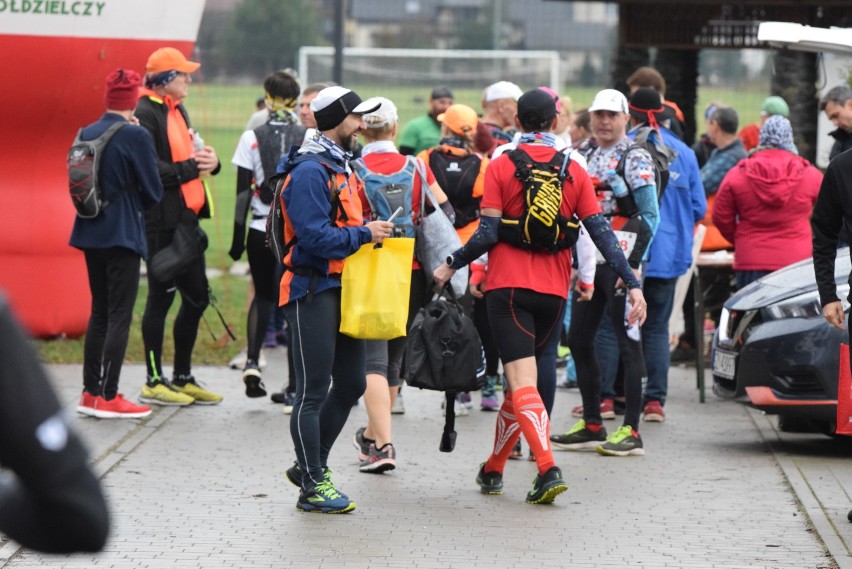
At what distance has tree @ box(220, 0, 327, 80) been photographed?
33938 millimetres

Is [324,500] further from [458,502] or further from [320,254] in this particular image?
[320,254]

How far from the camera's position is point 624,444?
319 inches

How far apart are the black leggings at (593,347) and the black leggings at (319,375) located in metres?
1.67

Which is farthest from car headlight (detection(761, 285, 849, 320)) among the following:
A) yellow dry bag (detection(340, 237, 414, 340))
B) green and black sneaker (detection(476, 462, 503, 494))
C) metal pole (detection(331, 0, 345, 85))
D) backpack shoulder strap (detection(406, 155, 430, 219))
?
metal pole (detection(331, 0, 345, 85))

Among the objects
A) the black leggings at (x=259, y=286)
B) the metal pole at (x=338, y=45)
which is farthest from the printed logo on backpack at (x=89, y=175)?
the metal pole at (x=338, y=45)

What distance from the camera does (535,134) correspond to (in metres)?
6.79

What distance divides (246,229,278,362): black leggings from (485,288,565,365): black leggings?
2524mm

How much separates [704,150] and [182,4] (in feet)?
14.7

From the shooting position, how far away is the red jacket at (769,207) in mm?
9453

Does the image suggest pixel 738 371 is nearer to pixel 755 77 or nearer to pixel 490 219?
pixel 490 219

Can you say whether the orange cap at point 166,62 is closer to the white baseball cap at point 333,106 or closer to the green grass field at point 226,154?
the green grass field at point 226,154

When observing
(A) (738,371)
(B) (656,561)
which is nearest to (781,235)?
(A) (738,371)

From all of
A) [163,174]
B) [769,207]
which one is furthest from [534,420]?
[769,207]

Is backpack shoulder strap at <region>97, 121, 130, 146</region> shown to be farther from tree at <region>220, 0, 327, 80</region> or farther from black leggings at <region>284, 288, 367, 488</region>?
tree at <region>220, 0, 327, 80</region>
